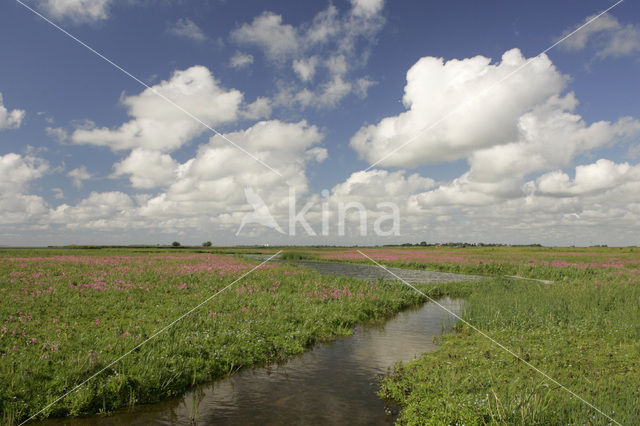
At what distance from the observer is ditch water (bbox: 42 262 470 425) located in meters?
7.83

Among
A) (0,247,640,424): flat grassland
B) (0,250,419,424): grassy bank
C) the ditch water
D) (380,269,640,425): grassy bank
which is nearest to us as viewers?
(380,269,640,425): grassy bank

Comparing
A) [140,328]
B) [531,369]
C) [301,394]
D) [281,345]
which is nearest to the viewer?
[301,394]

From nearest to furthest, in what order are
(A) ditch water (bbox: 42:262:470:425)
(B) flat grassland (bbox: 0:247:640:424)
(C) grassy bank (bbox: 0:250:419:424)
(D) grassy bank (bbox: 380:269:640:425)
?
(D) grassy bank (bbox: 380:269:640:425), (B) flat grassland (bbox: 0:247:640:424), (A) ditch water (bbox: 42:262:470:425), (C) grassy bank (bbox: 0:250:419:424)

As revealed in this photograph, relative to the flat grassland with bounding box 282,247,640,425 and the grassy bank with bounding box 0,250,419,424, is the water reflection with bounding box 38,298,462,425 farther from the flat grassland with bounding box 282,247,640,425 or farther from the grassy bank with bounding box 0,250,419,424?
the flat grassland with bounding box 282,247,640,425

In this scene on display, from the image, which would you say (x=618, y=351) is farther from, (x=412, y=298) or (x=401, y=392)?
(x=412, y=298)

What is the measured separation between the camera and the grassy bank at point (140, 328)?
8.12 m

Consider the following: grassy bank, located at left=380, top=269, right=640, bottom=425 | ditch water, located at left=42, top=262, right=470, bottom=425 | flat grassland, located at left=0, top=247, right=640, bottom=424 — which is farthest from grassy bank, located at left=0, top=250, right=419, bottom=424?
grassy bank, located at left=380, top=269, right=640, bottom=425

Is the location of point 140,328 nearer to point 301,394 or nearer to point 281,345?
point 281,345

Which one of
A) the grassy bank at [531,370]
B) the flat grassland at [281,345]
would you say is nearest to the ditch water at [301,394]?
the flat grassland at [281,345]

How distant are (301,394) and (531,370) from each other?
20.7ft

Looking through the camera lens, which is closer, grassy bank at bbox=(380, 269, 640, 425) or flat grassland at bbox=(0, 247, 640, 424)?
grassy bank at bbox=(380, 269, 640, 425)

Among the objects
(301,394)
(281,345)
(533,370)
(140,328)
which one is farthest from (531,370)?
(140,328)

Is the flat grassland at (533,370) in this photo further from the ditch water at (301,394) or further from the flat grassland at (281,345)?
the ditch water at (301,394)

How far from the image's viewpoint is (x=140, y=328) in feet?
39.0
